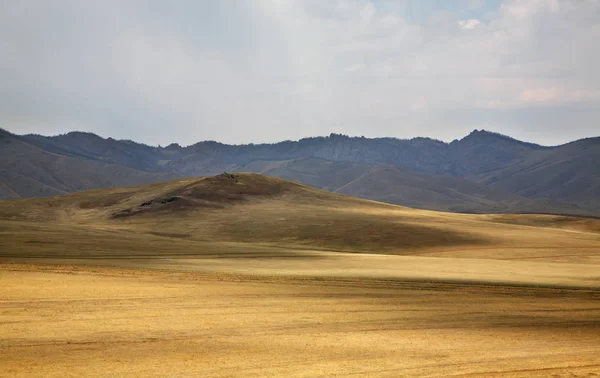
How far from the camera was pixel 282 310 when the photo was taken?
1964cm

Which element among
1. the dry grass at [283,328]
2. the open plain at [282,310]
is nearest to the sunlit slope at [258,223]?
the open plain at [282,310]

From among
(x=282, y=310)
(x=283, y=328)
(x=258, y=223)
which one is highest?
(x=258, y=223)

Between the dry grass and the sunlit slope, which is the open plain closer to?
the dry grass

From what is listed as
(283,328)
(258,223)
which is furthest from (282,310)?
(258,223)

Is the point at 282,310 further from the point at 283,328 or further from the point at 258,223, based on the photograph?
the point at 258,223

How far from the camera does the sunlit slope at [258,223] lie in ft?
163

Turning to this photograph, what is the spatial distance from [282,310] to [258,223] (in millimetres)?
46368

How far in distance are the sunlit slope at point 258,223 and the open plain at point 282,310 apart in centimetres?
145

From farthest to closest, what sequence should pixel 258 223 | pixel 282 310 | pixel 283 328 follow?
pixel 258 223
pixel 282 310
pixel 283 328

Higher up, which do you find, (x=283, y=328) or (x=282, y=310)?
(x=282, y=310)

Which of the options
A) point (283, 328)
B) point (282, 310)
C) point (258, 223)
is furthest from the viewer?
point (258, 223)

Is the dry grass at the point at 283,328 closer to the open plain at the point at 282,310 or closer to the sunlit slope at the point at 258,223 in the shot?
the open plain at the point at 282,310

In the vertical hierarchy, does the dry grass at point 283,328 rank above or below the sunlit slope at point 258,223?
below

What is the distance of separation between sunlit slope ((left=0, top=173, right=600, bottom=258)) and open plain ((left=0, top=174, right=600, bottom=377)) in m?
1.45
